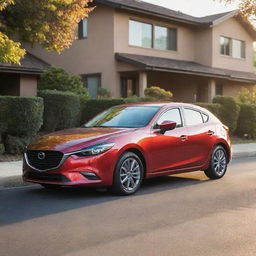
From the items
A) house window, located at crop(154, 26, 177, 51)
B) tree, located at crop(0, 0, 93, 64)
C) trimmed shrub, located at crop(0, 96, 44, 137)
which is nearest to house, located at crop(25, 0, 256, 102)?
house window, located at crop(154, 26, 177, 51)

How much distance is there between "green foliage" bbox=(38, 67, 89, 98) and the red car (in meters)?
11.7

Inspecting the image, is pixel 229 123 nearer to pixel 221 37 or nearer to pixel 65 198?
pixel 221 37

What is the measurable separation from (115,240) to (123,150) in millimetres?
3019

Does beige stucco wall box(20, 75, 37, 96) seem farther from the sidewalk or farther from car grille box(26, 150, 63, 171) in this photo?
car grille box(26, 150, 63, 171)

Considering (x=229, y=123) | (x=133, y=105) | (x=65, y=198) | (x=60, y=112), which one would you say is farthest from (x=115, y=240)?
(x=229, y=123)

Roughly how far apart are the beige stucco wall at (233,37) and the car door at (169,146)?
2226 centimetres

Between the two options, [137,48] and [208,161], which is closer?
[208,161]

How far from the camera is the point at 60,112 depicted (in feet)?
56.4

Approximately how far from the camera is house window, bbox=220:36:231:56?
32656 mm

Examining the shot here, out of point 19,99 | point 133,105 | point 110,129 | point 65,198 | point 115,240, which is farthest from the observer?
point 19,99

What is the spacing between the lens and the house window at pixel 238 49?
33.9m

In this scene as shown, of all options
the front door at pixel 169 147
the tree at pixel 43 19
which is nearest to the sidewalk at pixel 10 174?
the front door at pixel 169 147

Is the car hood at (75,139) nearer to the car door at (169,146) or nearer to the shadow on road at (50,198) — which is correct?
the car door at (169,146)

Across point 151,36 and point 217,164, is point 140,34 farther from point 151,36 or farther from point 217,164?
point 217,164
